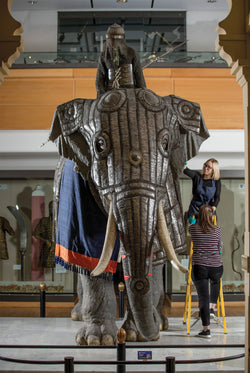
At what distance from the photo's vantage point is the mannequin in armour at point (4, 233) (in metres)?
9.89

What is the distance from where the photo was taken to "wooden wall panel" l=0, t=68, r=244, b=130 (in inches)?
368

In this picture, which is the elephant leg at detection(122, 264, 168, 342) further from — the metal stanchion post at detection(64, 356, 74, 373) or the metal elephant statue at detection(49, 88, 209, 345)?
the metal stanchion post at detection(64, 356, 74, 373)

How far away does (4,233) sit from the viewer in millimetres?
9938

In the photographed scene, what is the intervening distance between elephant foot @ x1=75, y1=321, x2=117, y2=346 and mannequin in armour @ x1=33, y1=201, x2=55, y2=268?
5060mm

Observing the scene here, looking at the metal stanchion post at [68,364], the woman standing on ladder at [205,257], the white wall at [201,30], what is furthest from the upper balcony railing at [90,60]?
the metal stanchion post at [68,364]

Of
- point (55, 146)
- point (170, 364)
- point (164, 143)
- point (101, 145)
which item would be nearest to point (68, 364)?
point (170, 364)

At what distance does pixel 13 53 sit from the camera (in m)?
4.07

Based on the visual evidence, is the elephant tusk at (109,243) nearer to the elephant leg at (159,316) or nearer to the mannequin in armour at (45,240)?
the elephant leg at (159,316)

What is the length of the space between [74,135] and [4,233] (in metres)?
5.85

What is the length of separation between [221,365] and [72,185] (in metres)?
1.92

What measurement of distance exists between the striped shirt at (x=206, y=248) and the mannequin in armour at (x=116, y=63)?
59.7 inches

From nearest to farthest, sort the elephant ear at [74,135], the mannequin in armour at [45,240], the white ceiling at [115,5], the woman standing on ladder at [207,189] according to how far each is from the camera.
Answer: the elephant ear at [74,135], the woman standing on ladder at [207,189], the mannequin in armour at [45,240], the white ceiling at [115,5]

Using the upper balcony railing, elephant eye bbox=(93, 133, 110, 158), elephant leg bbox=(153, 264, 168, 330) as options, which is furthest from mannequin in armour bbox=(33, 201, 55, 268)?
elephant eye bbox=(93, 133, 110, 158)

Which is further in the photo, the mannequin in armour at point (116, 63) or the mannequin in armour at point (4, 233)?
the mannequin in armour at point (4, 233)
